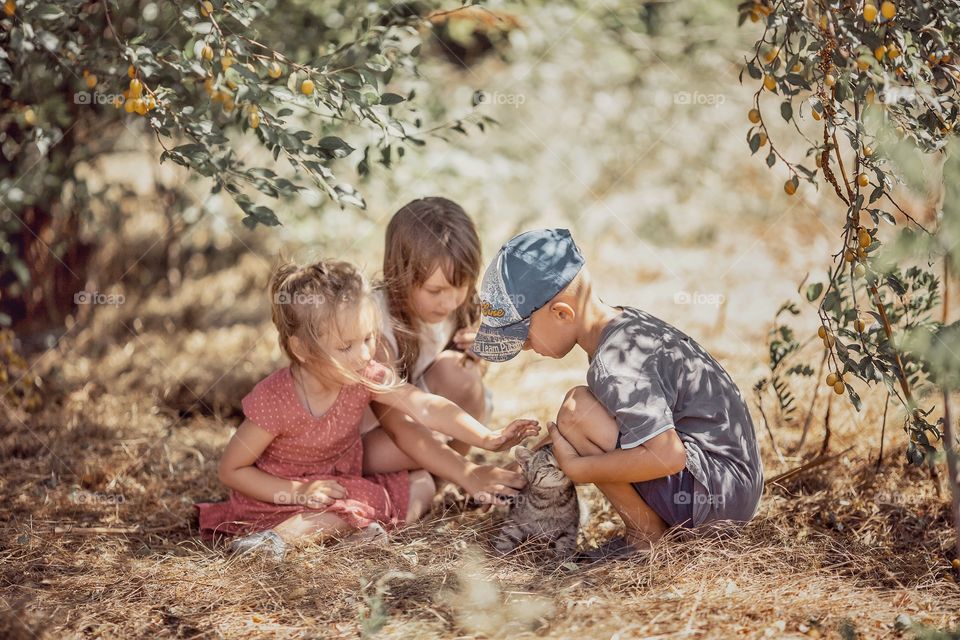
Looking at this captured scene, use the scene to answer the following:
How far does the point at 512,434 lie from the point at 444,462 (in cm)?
34

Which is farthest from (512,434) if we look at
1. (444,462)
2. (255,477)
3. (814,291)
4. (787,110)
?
(787,110)

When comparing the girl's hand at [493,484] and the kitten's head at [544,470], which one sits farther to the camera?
the girl's hand at [493,484]

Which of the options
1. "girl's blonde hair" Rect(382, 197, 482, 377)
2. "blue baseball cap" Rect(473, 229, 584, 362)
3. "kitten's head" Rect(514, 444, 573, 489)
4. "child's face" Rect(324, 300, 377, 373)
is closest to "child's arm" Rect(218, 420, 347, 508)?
"child's face" Rect(324, 300, 377, 373)

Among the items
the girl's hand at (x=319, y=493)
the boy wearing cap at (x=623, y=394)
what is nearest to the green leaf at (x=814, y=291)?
the boy wearing cap at (x=623, y=394)

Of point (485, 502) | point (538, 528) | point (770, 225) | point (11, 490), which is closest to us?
point (538, 528)

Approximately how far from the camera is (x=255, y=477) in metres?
2.76

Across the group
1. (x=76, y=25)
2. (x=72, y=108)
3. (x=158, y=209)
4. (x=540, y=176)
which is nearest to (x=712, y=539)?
(x=76, y=25)

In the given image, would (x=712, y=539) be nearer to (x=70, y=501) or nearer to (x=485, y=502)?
(x=485, y=502)

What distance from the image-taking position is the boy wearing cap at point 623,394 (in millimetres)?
2361

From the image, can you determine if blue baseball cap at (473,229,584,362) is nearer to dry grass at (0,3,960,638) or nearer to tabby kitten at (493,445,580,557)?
tabby kitten at (493,445,580,557)

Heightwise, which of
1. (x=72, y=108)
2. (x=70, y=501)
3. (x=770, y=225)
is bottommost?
(x=70, y=501)

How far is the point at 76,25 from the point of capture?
3125 millimetres

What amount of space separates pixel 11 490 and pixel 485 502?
149 cm

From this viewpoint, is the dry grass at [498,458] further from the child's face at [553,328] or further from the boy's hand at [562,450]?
the child's face at [553,328]
